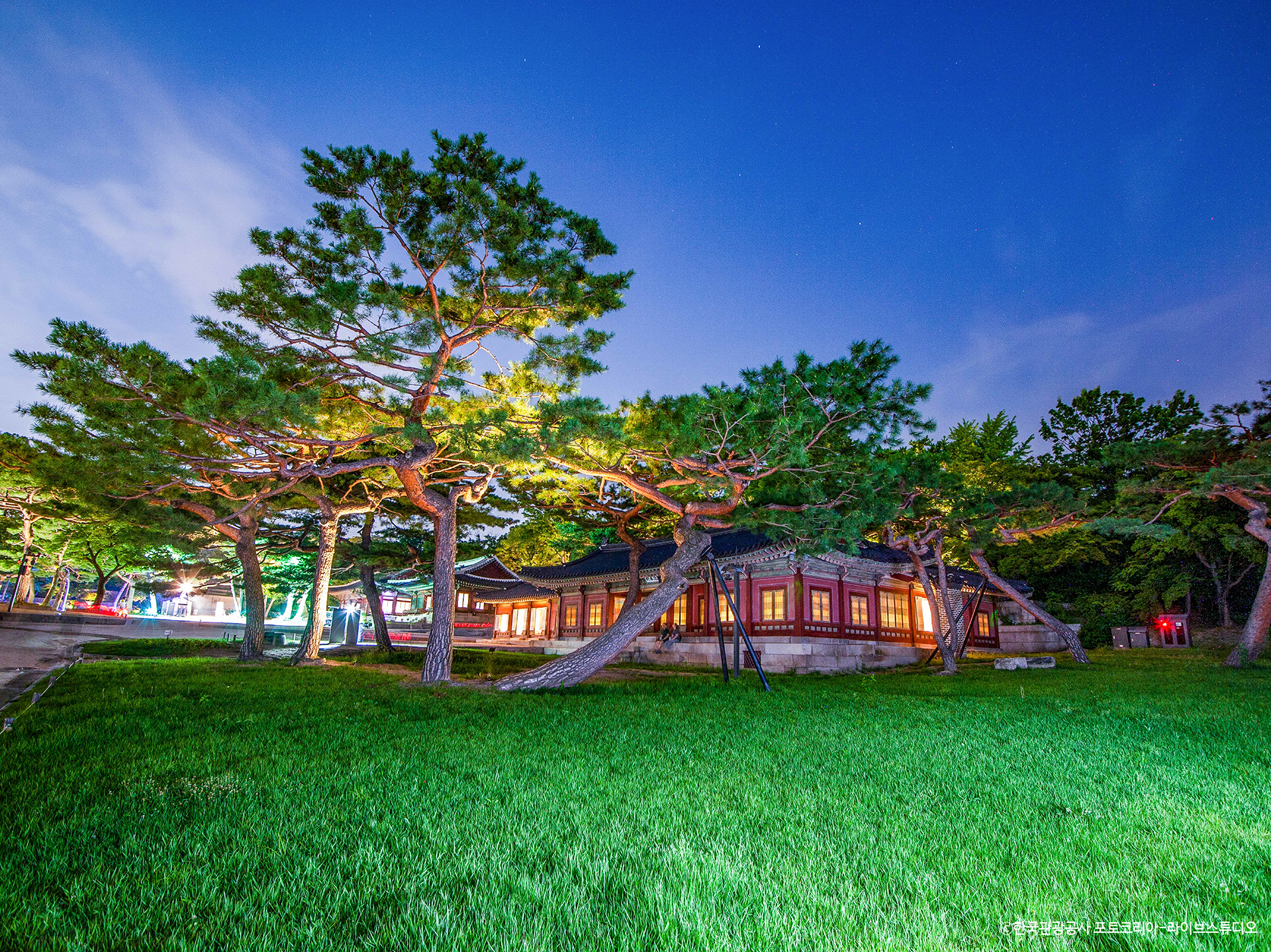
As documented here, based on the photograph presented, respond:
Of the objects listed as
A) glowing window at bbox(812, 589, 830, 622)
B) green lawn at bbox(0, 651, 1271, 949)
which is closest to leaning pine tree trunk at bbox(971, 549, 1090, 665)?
glowing window at bbox(812, 589, 830, 622)

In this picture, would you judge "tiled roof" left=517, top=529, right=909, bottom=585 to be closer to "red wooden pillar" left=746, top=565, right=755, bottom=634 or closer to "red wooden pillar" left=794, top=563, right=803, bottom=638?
"red wooden pillar" left=746, top=565, right=755, bottom=634

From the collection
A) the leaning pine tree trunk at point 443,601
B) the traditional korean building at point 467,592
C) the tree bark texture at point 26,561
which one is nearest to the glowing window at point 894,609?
the traditional korean building at point 467,592

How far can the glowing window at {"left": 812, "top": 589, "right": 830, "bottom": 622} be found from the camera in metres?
18.6

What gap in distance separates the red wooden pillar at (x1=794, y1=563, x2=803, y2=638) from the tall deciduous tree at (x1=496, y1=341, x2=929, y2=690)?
26.0 ft

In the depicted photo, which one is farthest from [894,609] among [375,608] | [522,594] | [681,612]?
[375,608]

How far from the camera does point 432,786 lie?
11.2 feet

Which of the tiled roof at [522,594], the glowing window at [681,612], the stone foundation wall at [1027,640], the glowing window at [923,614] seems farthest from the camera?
the tiled roof at [522,594]

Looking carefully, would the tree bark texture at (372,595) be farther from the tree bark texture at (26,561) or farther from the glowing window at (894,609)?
the glowing window at (894,609)

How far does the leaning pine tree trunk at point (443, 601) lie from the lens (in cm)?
1012

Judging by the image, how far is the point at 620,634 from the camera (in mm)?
9742

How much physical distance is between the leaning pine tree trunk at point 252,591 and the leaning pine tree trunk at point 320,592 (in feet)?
5.37

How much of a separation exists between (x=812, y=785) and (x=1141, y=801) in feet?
6.04

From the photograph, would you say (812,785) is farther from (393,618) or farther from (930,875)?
(393,618)

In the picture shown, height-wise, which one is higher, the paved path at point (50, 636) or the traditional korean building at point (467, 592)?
the traditional korean building at point (467, 592)
